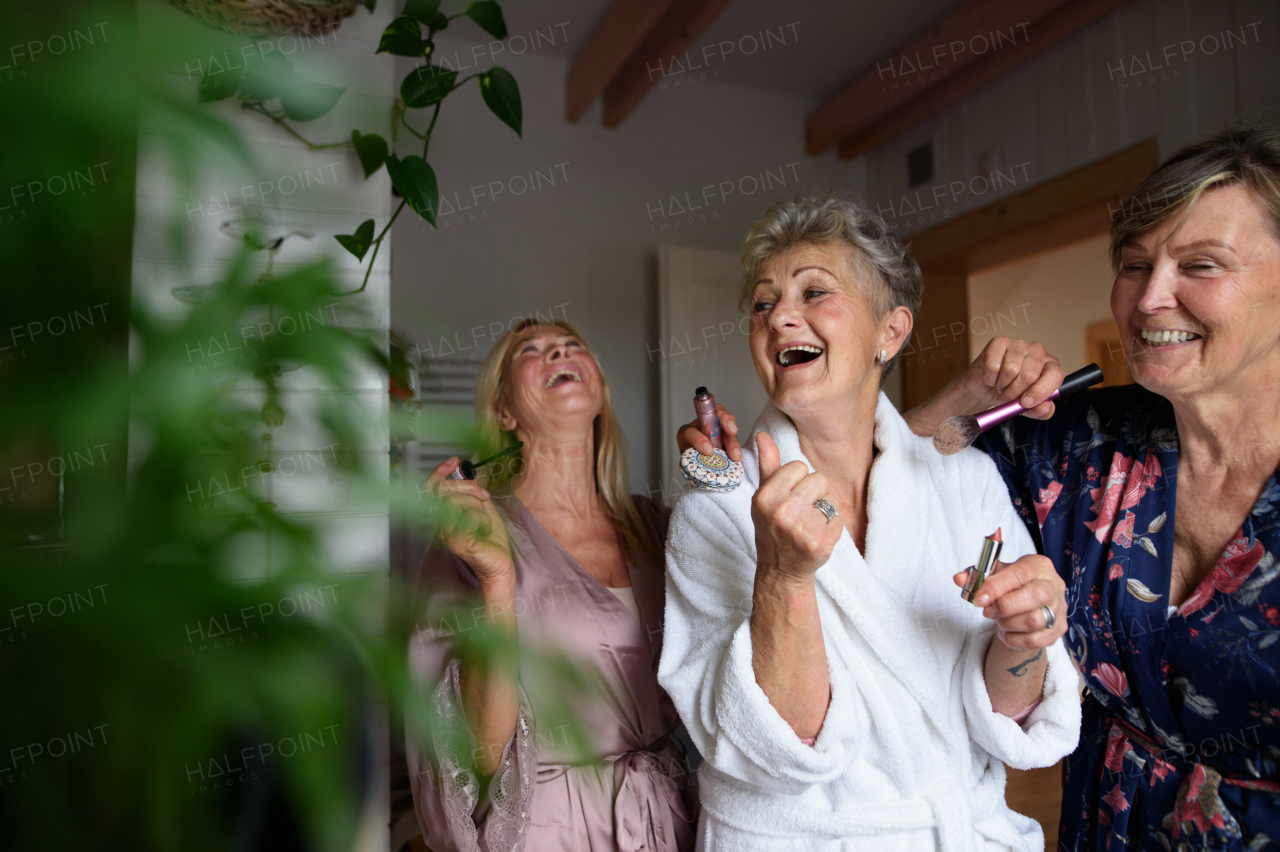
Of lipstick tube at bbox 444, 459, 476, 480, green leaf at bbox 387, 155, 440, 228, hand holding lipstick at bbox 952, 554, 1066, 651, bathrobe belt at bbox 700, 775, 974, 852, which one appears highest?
green leaf at bbox 387, 155, 440, 228

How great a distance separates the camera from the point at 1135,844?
0.96 m

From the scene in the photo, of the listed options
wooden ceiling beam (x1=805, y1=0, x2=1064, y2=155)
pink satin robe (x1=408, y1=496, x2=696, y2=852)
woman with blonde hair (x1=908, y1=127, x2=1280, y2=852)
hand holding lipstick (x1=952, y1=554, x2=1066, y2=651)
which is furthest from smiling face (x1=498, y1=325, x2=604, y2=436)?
wooden ceiling beam (x1=805, y1=0, x2=1064, y2=155)

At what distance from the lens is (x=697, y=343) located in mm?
3586

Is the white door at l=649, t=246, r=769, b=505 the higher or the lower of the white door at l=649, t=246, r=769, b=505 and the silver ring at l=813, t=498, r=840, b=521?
the higher

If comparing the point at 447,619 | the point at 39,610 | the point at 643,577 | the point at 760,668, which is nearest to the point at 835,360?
the point at 760,668

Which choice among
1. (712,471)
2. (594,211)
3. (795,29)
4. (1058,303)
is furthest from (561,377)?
(1058,303)

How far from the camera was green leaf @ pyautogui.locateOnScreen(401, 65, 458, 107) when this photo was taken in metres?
1.24

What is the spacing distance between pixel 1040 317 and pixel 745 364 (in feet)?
8.77

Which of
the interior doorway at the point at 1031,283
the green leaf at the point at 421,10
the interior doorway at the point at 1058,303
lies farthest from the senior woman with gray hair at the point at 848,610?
the interior doorway at the point at 1058,303

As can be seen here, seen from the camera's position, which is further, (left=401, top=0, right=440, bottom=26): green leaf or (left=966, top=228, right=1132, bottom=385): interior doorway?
(left=966, top=228, right=1132, bottom=385): interior doorway

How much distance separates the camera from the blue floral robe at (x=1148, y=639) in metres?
0.85

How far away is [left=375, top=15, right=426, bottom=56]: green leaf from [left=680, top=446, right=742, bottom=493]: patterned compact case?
0.77 m

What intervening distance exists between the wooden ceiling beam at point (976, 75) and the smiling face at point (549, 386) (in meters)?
2.46

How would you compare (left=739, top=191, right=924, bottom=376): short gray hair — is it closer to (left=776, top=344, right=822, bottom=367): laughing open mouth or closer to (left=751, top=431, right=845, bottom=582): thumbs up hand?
(left=776, top=344, right=822, bottom=367): laughing open mouth
